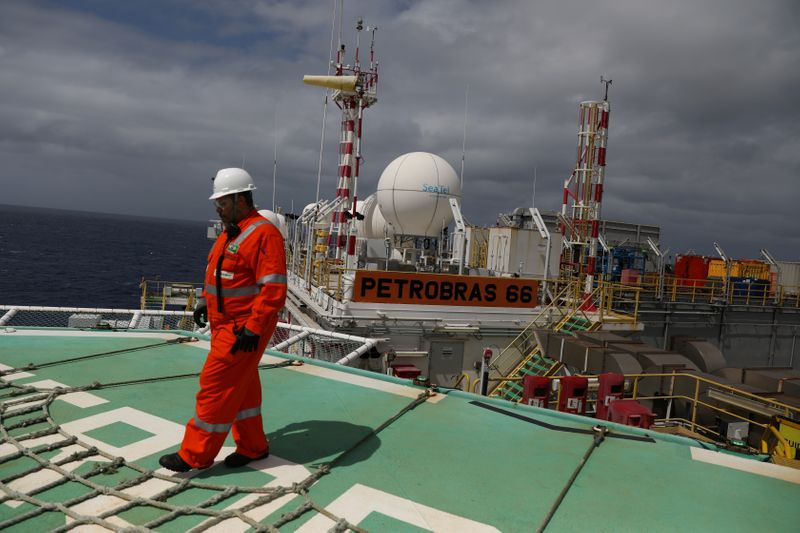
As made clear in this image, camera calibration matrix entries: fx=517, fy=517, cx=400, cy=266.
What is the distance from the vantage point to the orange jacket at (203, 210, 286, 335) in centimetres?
356

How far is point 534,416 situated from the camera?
17.1 feet

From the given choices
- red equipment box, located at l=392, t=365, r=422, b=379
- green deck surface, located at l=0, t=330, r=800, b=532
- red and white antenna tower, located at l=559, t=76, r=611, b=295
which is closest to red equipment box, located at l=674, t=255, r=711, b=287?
red and white antenna tower, located at l=559, t=76, r=611, b=295

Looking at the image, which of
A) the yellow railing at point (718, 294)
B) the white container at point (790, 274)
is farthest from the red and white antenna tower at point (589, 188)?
the white container at point (790, 274)

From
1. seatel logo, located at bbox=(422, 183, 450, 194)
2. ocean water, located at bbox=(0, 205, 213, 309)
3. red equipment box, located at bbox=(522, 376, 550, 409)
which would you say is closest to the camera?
red equipment box, located at bbox=(522, 376, 550, 409)

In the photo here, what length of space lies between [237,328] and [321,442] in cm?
128

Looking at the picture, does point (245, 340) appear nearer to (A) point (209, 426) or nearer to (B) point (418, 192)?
(A) point (209, 426)

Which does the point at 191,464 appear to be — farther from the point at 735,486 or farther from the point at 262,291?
the point at 735,486

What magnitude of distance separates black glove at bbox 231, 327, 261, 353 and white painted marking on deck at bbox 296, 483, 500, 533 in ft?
3.73

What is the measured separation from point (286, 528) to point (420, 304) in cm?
1118

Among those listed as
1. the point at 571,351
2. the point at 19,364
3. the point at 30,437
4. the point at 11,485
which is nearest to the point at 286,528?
the point at 11,485

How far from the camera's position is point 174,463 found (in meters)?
3.46

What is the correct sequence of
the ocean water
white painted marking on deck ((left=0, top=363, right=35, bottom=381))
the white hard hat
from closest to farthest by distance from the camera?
the white hard hat
white painted marking on deck ((left=0, top=363, right=35, bottom=381))
the ocean water

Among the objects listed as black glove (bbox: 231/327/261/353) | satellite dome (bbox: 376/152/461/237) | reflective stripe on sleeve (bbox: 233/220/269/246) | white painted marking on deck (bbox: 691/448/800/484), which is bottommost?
white painted marking on deck (bbox: 691/448/800/484)

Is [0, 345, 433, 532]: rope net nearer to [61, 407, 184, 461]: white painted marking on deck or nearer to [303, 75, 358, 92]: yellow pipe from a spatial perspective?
[61, 407, 184, 461]: white painted marking on deck
